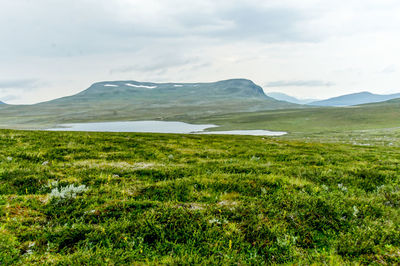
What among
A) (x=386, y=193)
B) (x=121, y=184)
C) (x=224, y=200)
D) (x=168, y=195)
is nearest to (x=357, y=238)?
(x=224, y=200)

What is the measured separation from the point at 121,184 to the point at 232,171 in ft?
18.8

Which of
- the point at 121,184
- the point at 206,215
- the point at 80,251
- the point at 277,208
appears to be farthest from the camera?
the point at 121,184

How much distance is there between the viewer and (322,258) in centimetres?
518

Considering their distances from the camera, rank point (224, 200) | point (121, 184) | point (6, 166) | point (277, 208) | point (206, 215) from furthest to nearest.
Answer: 1. point (6, 166)
2. point (121, 184)
3. point (224, 200)
4. point (277, 208)
5. point (206, 215)

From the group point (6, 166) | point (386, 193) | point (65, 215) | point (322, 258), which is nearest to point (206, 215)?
point (322, 258)

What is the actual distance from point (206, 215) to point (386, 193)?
27.0ft

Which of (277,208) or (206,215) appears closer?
(206,215)

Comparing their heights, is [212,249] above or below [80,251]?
below

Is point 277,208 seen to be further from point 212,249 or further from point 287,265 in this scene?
point 212,249

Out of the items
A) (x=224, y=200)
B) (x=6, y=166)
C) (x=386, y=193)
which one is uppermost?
(x=6, y=166)

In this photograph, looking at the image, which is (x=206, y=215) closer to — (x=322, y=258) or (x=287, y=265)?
(x=287, y=265)

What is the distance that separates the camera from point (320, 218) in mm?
6805

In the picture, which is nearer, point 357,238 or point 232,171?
point 357,238

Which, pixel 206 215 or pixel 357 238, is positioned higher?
pixel 206 215
